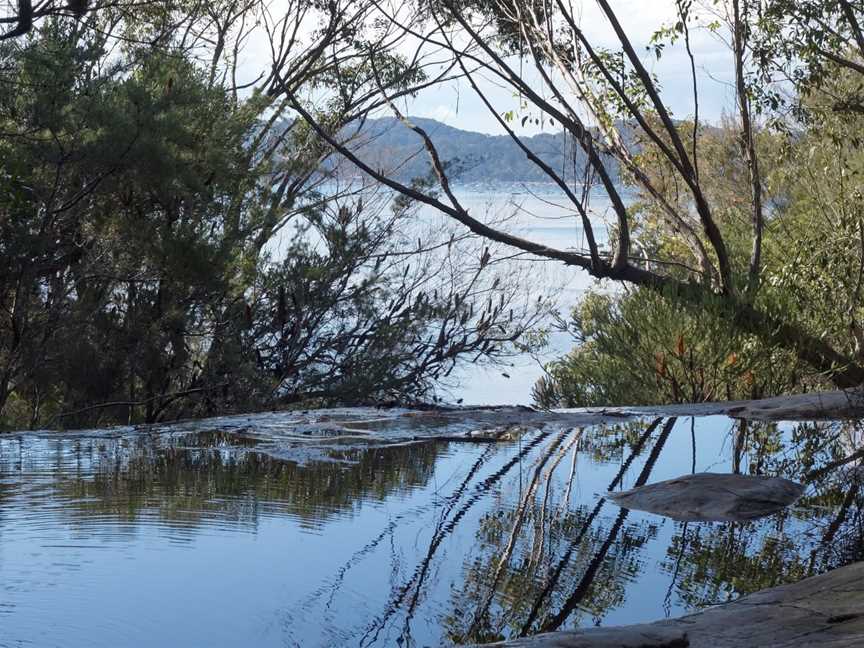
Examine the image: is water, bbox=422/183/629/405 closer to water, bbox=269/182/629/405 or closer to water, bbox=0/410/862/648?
water, bbox=269/182/629/405

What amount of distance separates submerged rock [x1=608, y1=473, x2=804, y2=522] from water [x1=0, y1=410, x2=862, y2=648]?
0.23ft

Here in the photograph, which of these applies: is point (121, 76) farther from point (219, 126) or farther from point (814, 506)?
point (814, 506)

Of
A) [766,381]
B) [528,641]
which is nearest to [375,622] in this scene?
[528,641]

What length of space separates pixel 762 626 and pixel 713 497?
1284 millimetres

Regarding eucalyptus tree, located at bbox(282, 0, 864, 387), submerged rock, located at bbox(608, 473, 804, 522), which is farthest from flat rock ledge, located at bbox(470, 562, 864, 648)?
eucalyptus tree, located at bbox(282, 0, 864, 387)

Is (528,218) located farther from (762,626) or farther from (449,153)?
(762,626)

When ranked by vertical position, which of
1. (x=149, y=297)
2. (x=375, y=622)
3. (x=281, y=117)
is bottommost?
(x=375, y=622)

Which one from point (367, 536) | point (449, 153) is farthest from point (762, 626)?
point (449, 153)

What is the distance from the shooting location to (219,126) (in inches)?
401

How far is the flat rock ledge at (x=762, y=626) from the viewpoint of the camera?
7.51ft

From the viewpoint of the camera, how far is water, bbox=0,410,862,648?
8.45ft

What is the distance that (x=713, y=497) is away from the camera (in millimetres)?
3699

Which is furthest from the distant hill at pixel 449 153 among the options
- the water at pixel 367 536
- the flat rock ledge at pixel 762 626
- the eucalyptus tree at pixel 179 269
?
the flat rock ledge at pixel 762 626

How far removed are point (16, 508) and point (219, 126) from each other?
7.17 meters
